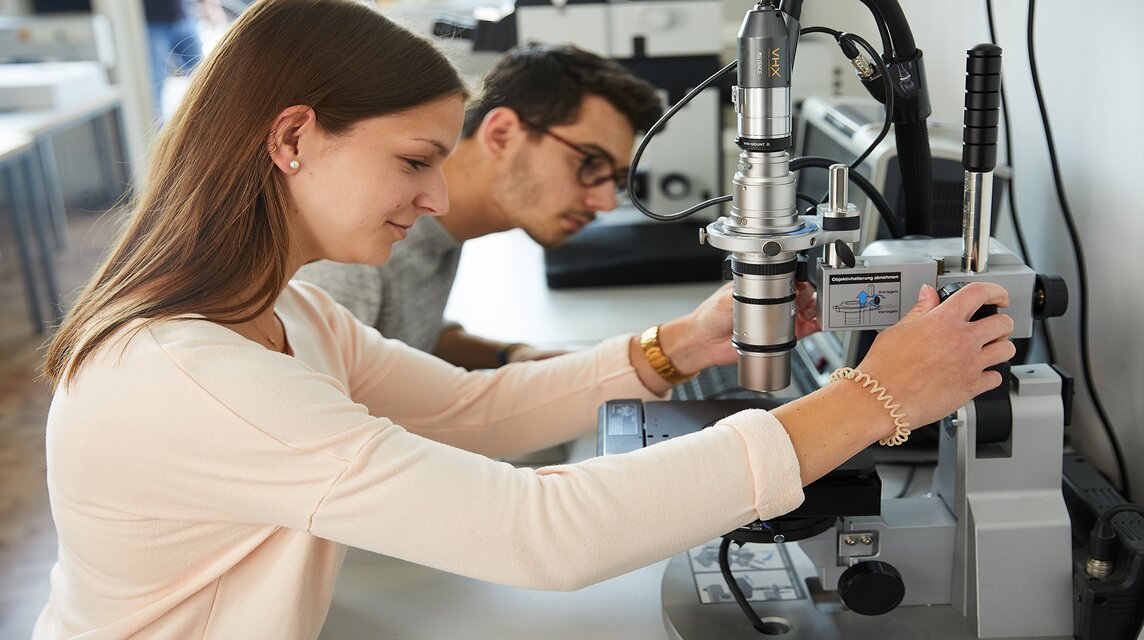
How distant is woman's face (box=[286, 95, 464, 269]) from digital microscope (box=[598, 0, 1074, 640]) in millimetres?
288

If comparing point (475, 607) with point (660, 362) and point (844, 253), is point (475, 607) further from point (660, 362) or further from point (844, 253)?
point (844, 253)

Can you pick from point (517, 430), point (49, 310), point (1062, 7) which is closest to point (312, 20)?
point (517, 430)

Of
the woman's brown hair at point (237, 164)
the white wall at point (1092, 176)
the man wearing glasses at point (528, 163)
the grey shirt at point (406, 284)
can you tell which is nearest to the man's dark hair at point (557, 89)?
the man wearing glasses at point (528, 163)

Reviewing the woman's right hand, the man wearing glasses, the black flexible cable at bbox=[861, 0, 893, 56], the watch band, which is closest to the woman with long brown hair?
the woman's right hand

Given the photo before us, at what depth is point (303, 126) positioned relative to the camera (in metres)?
0.95

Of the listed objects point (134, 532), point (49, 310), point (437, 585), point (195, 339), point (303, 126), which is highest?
point (303, 126)

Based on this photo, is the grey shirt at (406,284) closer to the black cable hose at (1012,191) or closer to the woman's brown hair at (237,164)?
the woman's brown hair at (237,164)

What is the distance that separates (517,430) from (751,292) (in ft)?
1.75

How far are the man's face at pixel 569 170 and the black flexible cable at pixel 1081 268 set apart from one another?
0.65 meters

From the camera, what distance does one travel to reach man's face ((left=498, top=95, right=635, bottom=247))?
5.48 feet

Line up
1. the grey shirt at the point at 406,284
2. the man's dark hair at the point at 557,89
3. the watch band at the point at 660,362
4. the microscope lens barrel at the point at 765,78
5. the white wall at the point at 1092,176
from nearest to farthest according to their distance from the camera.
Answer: the microscope lens barrel at the point at 765,78, the white wall at the point at 1092,176, the watch band at the point at 660,362, the grey shirt at the point at 406,284, the man's dark hair at the point at 557,89

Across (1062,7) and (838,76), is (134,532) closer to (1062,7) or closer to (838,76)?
(1062,7)

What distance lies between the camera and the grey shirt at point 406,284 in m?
1.51

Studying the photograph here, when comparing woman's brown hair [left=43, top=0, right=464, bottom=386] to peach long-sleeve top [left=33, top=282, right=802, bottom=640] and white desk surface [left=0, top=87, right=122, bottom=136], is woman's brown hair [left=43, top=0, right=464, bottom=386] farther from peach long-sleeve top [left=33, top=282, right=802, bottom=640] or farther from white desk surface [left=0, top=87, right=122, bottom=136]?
white desk surface [left=0, top=87, right=122, bottom=136]
